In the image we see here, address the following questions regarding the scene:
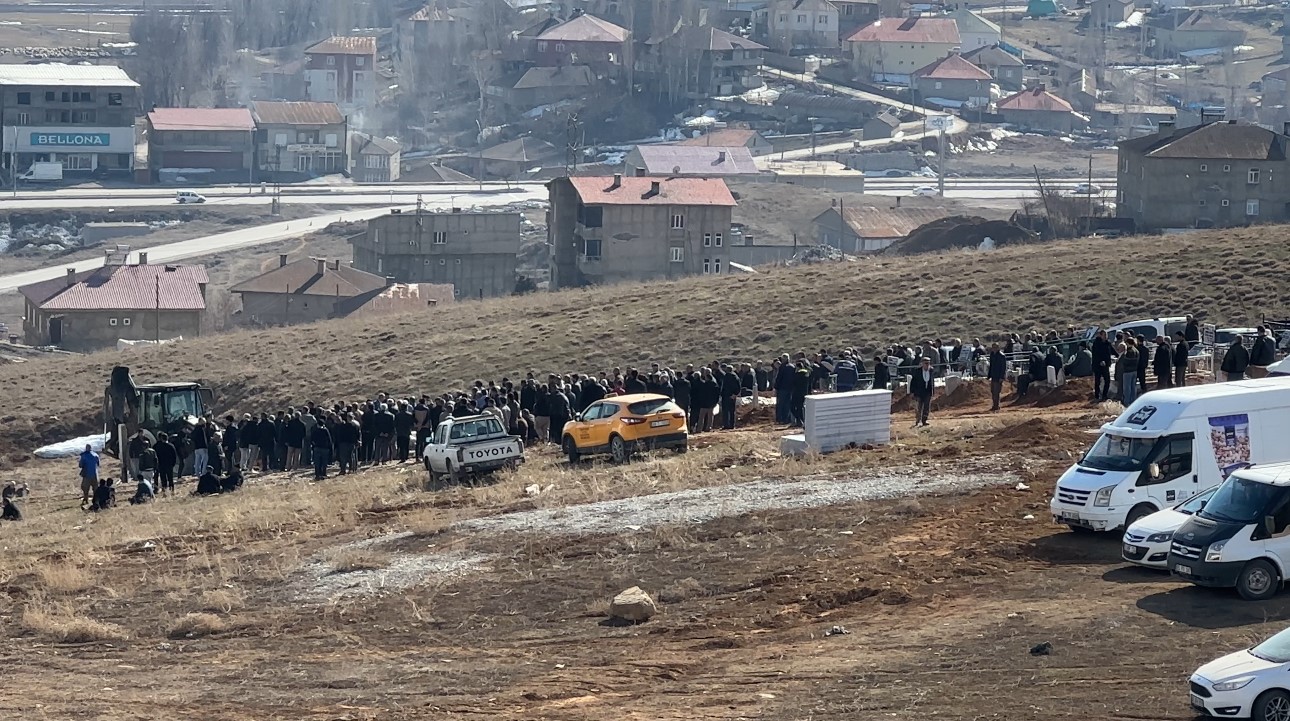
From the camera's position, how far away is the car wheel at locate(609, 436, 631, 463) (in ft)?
100

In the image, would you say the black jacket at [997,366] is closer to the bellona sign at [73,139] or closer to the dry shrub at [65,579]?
the dry shrub at [65,579]

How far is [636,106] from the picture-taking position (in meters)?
166

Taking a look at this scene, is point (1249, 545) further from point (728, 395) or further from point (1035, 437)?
point (728, 395)

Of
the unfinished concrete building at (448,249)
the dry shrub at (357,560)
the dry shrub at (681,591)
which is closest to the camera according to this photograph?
the dry shrub at (681,591)

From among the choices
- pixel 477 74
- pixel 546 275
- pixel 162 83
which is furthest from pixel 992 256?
pixel 162 83

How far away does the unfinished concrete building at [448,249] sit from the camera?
95875 mm

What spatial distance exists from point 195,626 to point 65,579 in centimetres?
374

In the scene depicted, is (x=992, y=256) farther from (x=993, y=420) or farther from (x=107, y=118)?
(x=107, y=118)

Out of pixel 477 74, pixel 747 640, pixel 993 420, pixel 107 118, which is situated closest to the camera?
pixel 747 640

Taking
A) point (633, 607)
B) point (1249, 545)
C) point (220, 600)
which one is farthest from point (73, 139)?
point (1249, 545)

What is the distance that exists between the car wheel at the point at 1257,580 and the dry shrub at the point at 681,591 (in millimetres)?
5878

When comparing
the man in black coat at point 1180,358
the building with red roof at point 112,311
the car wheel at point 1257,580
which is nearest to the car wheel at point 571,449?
the man in black coat at point 1180,358

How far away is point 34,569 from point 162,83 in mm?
163409

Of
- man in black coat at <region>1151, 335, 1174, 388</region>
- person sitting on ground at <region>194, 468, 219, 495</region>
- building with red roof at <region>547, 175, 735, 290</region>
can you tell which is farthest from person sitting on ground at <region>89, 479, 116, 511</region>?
building with red roof at <region>547, 175, 735, 290</region>
